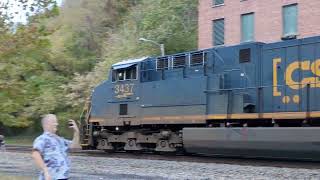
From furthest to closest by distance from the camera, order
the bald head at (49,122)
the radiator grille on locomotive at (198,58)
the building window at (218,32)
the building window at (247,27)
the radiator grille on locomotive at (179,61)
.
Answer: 1. the building window at (218,32)
2. the building window at (247,27)
3. the radiator grille on locomotive at (179,61)
4. the radiator grille on locomotive at (198,58)
5. the bald head at (49,122)

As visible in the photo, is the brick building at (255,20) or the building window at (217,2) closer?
the brick building at (255,20)

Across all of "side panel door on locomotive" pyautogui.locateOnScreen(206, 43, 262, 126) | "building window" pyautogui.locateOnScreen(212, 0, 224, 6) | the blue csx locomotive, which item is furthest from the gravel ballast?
"building window" pyautogui.locateOnScreen(212, 0, 224, 6)

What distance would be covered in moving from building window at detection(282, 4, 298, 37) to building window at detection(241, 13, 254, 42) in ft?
9.31

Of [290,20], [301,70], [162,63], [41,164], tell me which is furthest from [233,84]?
[290,20]

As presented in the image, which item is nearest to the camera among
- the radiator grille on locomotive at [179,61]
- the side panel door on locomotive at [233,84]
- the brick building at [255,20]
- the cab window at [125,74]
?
the side panel door on locomotive at [233,84]

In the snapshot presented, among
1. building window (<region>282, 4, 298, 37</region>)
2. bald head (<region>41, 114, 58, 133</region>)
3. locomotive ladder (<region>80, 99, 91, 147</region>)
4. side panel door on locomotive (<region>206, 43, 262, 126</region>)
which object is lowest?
locomotive ladder (<region>80, 99, 91, 147</region>)

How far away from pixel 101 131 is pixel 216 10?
18.5 m

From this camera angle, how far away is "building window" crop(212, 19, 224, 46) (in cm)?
3672

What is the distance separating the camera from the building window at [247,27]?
34531 millimetres

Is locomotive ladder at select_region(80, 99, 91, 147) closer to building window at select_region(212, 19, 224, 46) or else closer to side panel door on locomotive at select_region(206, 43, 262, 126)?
side panel door on locomotive at select_region(206, 43, 262, 126)

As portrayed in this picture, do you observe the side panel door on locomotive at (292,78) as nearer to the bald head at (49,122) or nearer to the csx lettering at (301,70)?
the csx lettering at (301,70)

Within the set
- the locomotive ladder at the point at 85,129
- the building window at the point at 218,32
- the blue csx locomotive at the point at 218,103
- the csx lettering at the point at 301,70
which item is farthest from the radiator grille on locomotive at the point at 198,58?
the building window at the point at 218,32

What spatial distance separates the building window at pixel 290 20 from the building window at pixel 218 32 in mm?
5724

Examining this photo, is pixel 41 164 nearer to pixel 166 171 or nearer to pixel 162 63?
pixel 166 171
